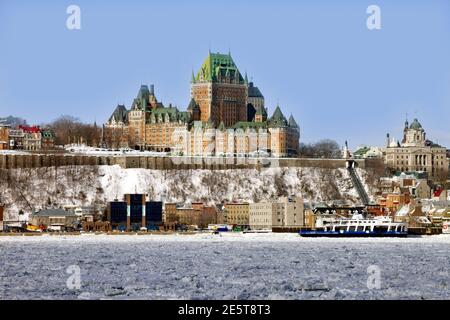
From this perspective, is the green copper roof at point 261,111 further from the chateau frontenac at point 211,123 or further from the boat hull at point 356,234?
the boat hull at point 356,234

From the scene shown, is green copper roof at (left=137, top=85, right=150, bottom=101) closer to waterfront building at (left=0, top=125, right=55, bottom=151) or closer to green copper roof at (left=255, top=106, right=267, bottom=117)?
waterfront building at (left=0, top=125, right=55, bottom=151)

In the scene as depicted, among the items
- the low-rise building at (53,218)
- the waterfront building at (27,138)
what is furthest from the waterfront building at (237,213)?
the waterfront building at (27,138)

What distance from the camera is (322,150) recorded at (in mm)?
183625

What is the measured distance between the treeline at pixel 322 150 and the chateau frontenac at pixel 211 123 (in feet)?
6.72

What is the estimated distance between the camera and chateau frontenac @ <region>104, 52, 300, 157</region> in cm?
17500

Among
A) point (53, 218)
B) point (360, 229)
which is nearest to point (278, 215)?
point (360, 229)

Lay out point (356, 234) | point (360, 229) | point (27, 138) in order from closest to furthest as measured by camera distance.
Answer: point (356, 234), point (360, 229), point (27, 138)

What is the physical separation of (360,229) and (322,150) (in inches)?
2673

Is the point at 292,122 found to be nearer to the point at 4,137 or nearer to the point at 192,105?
the point at 192,105

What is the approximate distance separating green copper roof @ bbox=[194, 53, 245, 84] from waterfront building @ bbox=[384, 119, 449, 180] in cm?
2345

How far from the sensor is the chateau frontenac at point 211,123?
175 metres
